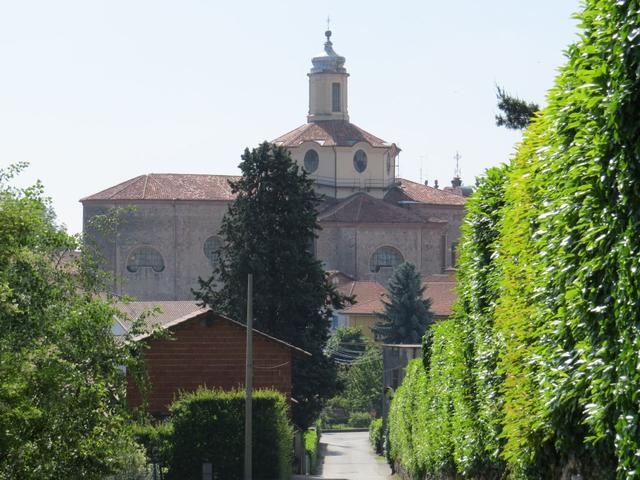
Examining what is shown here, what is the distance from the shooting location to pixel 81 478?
17.3m

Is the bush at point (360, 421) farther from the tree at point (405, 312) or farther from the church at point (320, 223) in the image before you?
the church at point (320, 223)

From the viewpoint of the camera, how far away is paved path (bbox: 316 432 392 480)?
44.6m

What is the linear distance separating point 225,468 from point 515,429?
2152cm

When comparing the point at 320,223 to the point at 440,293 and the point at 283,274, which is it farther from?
the point at 283,274

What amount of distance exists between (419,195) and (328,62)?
13.6 m

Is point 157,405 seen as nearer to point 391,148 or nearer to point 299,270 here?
point 299,270

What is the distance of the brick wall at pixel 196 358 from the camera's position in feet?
122

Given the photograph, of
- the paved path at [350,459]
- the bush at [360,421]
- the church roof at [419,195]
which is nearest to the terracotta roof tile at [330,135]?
the church roof at [419,195]

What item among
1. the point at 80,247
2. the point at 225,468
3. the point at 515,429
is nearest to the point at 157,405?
the point at 225,468

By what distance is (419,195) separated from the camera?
112500mm

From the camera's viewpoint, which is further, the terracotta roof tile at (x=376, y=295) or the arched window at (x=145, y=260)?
the arched window at (x=145, y=260)

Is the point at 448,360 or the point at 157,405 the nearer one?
the point at 448,360

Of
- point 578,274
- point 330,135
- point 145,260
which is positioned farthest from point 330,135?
point 578,274

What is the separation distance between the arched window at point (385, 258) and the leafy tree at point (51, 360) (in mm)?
76946
